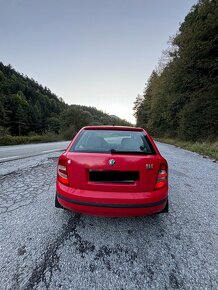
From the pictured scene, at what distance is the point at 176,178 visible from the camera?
4473 millimetres

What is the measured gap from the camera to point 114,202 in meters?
1.82

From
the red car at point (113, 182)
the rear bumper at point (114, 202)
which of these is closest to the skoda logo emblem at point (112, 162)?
the red car at point (113, 182)

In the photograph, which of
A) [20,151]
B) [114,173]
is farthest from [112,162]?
[20,151]

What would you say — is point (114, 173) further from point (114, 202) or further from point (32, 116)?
point (32, 116)

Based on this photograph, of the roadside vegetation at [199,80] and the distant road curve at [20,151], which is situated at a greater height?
the roadside vegetation at [199,80]

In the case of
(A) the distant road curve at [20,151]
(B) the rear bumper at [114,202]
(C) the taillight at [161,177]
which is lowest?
(A) the distant road curve at [20,151]

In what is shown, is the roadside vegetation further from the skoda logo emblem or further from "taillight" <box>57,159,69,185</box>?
"taillight" <box>57,159,69,185</box>

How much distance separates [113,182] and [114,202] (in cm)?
23

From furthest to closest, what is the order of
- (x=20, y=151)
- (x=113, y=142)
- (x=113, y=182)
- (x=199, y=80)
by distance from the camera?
(x=199, y=80), (x=20, y=151), (x=113, y=142), (x=113, y=182)

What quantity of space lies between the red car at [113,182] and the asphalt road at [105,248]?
38 centimetres

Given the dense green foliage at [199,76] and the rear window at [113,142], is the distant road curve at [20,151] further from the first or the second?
the dense green foliage at [199,76]

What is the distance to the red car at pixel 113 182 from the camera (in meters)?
1.84

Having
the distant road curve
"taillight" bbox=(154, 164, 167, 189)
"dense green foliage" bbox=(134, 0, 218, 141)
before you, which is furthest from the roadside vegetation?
the distant road curve

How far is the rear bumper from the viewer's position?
182cm
